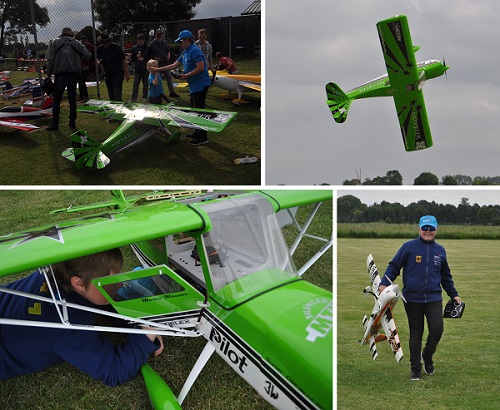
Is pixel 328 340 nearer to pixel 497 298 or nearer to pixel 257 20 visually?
pixel 497 298

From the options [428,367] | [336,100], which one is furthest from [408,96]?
[428,367]

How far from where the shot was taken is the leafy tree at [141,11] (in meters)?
9.72

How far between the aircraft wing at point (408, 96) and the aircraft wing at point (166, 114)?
2419 millimetres

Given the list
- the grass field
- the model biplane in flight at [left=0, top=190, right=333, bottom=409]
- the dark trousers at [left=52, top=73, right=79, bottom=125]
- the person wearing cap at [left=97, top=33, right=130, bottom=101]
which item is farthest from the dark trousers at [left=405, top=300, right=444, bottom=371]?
the person wearing cap at [left=97, top=33, right=130, bottom=101]

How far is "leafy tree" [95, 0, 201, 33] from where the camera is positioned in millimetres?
9719

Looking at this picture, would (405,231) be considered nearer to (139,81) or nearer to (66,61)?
(66,61)

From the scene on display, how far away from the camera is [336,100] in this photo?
719 centimetres

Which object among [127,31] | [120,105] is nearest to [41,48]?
[127,31]

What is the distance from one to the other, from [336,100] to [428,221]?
4.01 metres

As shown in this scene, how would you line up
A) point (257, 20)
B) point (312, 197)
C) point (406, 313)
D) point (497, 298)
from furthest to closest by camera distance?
1. point (257, 20)
2. point (497, 298)
3. point (312, 197)
4. point (406, 313)

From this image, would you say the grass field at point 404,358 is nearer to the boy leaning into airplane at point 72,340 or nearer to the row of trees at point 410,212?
the row of trees at point 410,212

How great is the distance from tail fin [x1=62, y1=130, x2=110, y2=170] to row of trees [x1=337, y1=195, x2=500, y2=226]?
495cm

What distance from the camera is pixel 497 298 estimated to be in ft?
17.0

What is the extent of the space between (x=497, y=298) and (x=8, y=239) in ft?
17.0
